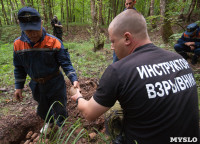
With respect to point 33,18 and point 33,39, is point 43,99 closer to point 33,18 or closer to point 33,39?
point 33,39

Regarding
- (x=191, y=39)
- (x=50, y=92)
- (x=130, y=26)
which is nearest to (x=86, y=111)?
(x=130, y=26)

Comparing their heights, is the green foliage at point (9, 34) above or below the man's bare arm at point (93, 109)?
below

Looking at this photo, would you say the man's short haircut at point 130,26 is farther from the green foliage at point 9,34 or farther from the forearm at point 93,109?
the green foliage at point 9,34

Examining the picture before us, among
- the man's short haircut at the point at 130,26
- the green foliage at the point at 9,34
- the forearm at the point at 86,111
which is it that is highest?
the man's short haircut at the point at 130,26

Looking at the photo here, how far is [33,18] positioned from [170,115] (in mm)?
1907

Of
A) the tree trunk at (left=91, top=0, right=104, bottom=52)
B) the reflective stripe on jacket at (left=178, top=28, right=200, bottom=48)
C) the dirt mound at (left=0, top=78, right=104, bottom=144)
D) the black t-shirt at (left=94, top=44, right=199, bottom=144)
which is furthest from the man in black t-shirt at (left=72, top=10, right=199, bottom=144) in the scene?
the tree trunk at (left=91, top=0, right=104, bottom=52)

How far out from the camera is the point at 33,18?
1.83 meters

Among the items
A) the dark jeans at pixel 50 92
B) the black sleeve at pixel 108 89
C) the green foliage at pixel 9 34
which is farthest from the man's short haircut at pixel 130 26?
the green foliage at pixel 9 34

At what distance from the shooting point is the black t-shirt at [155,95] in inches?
39.5

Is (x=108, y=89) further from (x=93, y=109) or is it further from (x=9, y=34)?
(x=9, y=34)

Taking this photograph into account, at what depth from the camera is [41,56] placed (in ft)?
6.63

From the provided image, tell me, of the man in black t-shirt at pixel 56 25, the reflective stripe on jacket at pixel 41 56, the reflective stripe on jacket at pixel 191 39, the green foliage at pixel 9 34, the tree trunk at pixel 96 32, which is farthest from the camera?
the green foliage at pixel 9 34

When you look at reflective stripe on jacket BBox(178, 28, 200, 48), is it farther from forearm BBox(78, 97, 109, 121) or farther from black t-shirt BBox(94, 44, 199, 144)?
forearm BBox(78, 97, 109, 121)

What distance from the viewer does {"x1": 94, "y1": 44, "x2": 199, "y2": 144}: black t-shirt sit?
100cm
